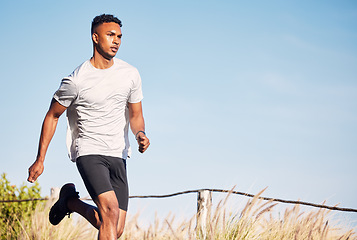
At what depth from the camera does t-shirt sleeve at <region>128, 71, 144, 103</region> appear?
4152 mm

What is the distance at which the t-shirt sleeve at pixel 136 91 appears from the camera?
13.6 ft

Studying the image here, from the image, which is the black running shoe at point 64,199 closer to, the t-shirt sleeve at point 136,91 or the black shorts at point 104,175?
the black shorts at point 104,175

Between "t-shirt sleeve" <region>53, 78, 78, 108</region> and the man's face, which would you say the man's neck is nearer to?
the man's face

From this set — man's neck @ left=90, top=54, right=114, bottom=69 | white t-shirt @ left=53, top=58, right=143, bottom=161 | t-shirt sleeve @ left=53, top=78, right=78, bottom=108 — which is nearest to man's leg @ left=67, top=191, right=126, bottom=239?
white t-shirt @ left=53, top=58, right=143, bottom=161

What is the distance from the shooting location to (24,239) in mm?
6434

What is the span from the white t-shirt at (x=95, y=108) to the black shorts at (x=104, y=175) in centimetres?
6

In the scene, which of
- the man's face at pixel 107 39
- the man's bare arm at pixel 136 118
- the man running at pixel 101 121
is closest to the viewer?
the man running at pixel 101 121

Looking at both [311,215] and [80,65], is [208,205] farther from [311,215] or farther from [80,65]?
[80,65]

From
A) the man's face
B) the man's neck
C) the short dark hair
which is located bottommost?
the man's neck

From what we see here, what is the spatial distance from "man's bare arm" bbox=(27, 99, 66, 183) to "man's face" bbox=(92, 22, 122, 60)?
1.90 ft

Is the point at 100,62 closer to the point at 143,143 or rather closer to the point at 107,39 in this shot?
the point at 107,39

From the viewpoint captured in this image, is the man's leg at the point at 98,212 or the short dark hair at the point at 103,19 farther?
the short dark hair at the point at 103,19

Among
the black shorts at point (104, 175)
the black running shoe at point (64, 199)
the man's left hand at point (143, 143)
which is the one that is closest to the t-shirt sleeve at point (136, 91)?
the man's left hand at point (143, 143)

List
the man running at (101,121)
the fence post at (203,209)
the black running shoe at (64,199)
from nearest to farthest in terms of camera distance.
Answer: the man running at (101,121) < the black running shoe at (64,199) < the fence post at (203,209)
